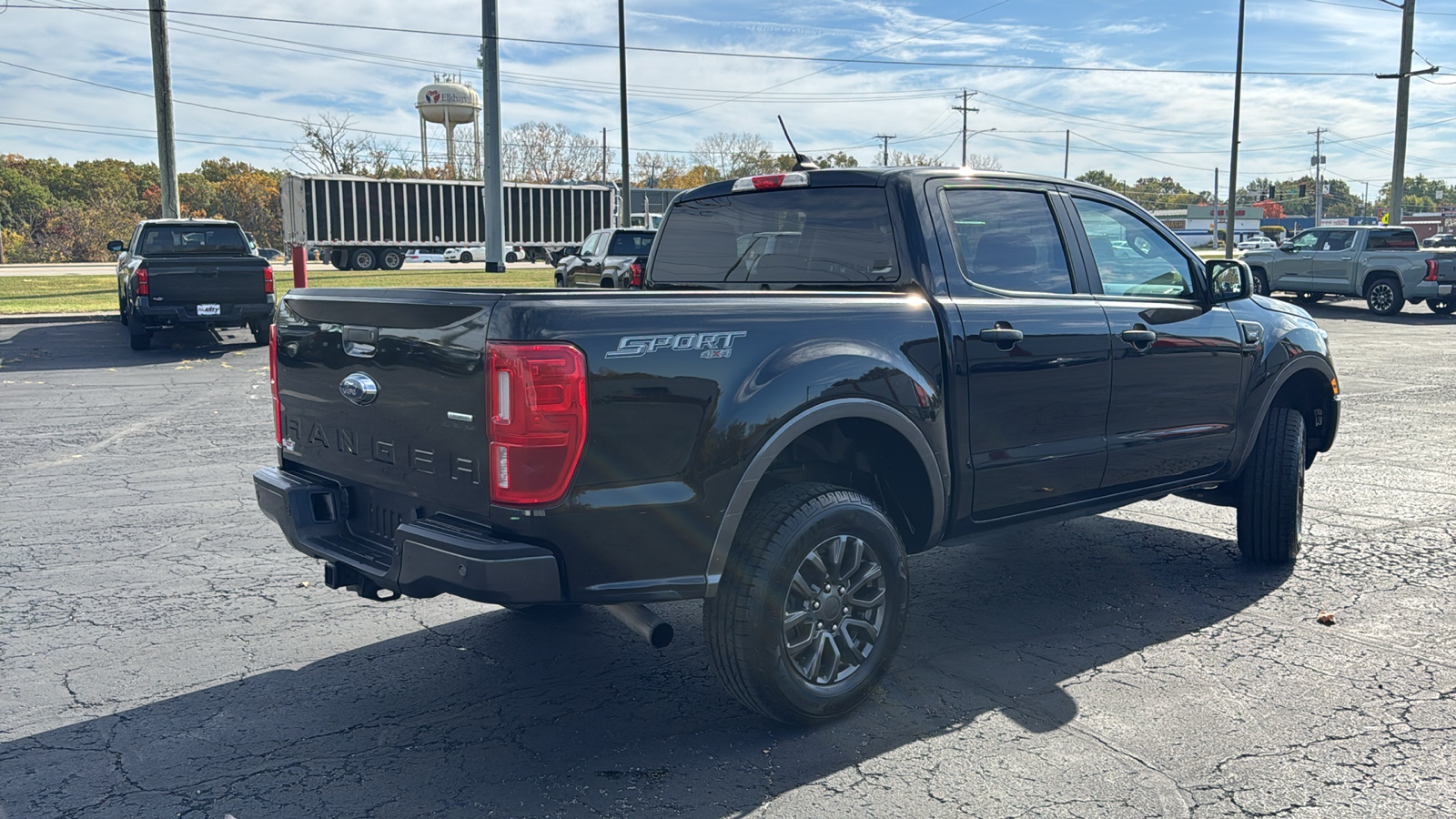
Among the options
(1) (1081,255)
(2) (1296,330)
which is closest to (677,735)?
(1) (1081,255)

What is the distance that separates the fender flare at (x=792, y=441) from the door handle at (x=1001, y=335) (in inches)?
21.4

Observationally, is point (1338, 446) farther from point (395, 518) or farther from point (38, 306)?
point (38, 306)

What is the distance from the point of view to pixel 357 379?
12.1 feet

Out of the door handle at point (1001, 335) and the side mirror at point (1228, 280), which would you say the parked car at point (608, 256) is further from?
the door handle at point (1001, 335)

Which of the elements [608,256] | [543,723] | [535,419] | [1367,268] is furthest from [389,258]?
[535,419]

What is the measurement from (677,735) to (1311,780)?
6.43ft

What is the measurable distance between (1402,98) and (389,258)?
116ft

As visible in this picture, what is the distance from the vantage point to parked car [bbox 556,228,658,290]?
2125 cm

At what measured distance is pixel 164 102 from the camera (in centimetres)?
2291

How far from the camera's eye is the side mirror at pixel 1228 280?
5.39 meters

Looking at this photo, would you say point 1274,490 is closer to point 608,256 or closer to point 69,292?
point 608,256

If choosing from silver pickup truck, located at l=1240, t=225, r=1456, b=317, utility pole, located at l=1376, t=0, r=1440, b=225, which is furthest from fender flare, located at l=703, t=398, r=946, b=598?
utility pole, located at l=1376, t=0, r=1440, b=225

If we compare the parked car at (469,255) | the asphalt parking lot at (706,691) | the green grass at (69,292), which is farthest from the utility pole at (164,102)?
the parked car at (469,255)

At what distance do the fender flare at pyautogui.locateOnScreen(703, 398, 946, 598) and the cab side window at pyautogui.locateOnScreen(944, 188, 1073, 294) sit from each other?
0.80m
